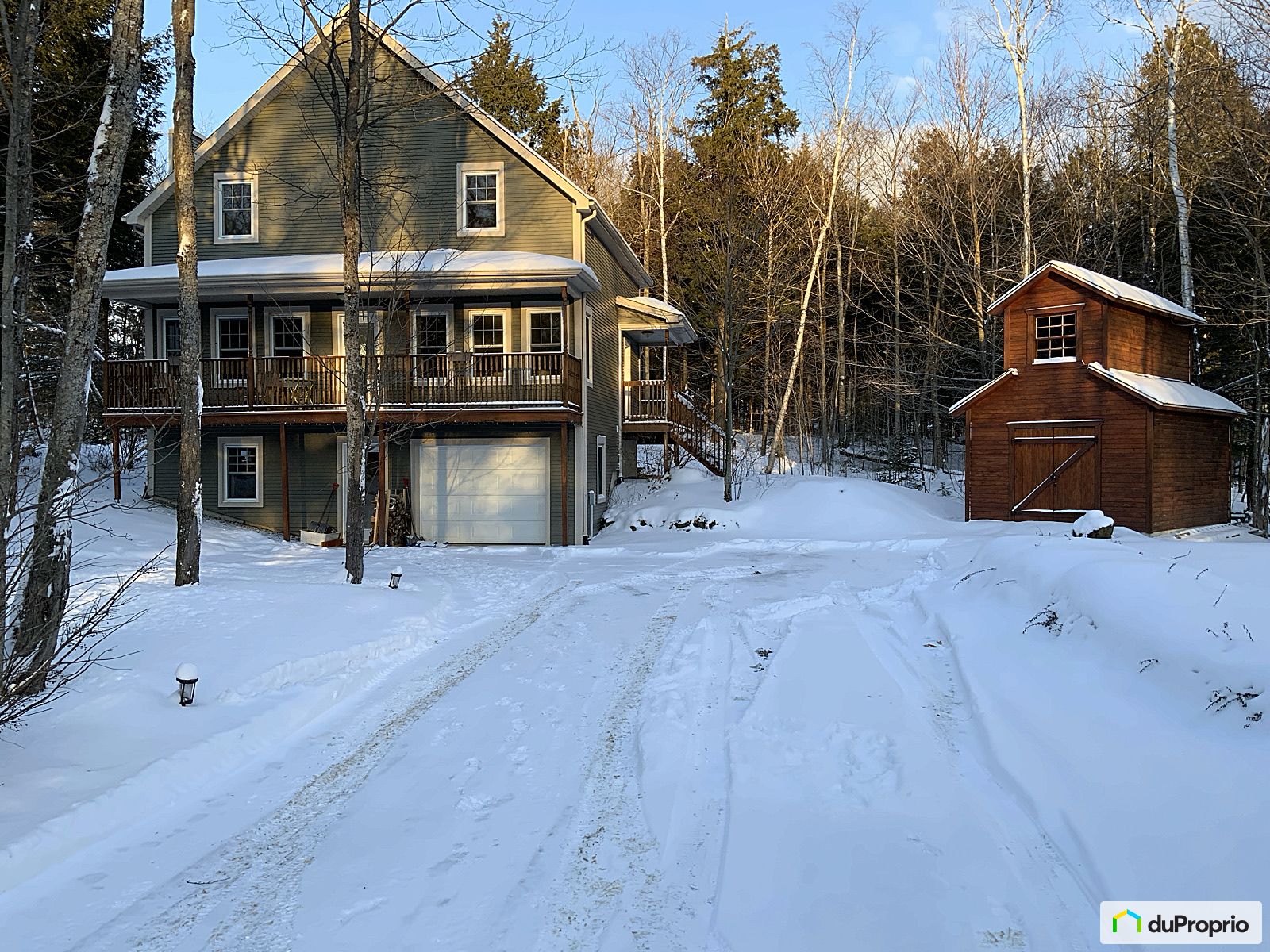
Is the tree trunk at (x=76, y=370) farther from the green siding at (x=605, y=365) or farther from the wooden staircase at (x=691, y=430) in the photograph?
the wooden staircase at (x=691, y=430)

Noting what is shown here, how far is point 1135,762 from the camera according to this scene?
17.4 ft

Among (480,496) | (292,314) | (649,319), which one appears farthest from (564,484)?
(649,319)

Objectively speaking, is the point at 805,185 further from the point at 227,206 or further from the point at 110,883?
the point at 110,883

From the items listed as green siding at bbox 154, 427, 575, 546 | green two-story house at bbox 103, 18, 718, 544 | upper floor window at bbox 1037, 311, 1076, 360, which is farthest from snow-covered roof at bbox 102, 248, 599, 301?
upper floor window at bbox 1037, 311, 1076, 360

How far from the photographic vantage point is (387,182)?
21422 millimetres

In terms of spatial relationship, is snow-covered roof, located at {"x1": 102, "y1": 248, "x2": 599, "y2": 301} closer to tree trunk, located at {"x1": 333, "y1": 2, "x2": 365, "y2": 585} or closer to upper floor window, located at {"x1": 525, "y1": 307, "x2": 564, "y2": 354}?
upper floor window, located at {"x1": 525, "y1": 307, "x2": 564, "y2": 354}

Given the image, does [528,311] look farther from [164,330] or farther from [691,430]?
[164,330]

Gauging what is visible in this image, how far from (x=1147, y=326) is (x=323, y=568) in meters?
21.7

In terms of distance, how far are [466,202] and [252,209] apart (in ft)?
17.7

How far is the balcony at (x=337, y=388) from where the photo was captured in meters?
19.1

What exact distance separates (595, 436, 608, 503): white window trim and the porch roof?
392 centimetres

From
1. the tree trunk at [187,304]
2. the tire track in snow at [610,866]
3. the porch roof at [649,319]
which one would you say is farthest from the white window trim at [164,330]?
the tire track in snow at [610,866]

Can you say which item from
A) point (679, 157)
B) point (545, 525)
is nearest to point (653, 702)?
point (545, 525)

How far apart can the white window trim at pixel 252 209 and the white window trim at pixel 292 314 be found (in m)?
2.11
